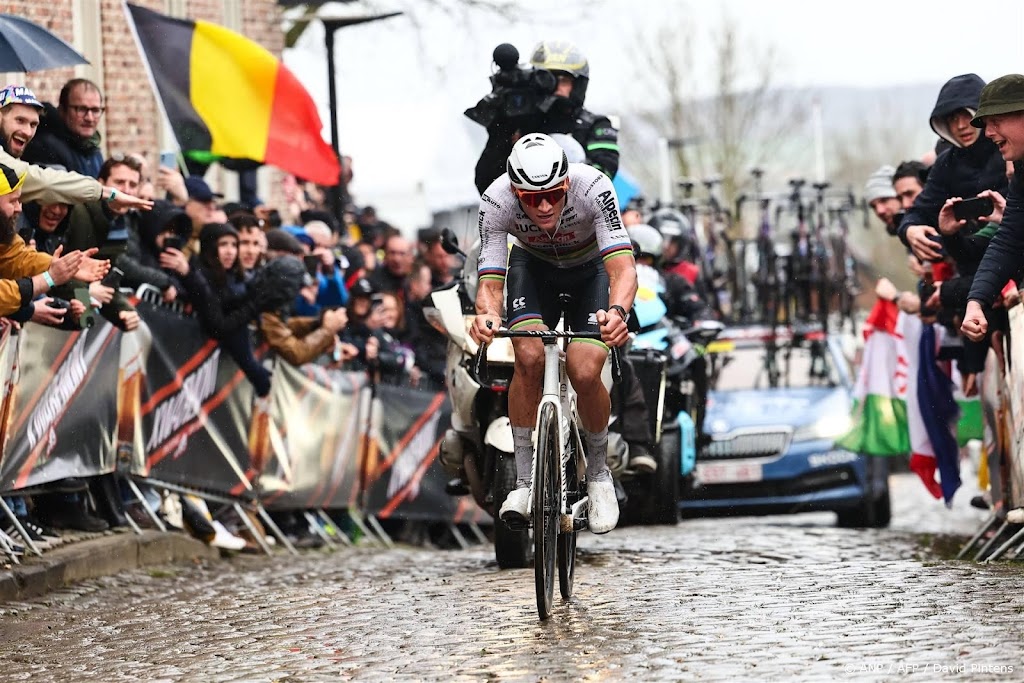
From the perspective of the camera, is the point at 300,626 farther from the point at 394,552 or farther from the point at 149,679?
the point at 394,552

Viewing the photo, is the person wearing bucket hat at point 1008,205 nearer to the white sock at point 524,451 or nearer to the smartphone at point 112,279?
the white sock at point 524,451

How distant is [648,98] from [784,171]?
43.7 ft

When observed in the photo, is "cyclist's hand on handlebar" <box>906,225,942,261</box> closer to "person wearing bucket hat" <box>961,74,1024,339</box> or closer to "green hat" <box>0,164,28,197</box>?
"person wearing bucket hat" <box>961,74,1024,339</box>

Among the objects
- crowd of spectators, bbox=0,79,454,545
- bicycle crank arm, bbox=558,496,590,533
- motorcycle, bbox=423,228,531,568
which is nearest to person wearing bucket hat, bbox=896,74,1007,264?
motorcycle, bbox=423,228,531,568

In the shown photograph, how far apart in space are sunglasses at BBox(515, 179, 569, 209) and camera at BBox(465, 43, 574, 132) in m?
2.62

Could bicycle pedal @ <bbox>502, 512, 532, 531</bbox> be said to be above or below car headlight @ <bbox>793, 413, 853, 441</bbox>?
above

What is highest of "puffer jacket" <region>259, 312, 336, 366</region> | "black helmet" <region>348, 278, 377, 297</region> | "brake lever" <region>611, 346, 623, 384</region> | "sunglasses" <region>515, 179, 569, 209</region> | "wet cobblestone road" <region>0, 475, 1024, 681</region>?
"sunglasses" <region>515, 179, 569, 209</region>

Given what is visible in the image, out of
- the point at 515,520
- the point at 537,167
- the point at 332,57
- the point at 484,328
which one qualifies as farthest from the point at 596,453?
the point at 332,57

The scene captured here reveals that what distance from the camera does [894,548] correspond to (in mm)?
12430

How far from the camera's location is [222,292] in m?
13.1

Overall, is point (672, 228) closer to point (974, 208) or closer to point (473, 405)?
point (974, 208)

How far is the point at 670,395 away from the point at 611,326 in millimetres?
5944

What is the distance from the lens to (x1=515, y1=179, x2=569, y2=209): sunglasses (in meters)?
8.56

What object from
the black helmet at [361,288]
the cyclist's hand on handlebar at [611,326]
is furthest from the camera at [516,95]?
the black helmet at [361,288]
